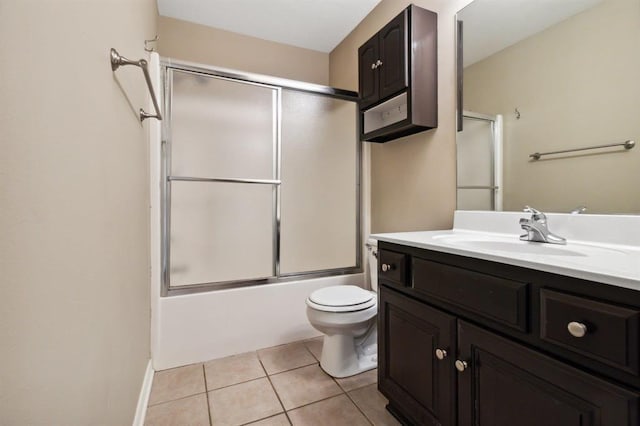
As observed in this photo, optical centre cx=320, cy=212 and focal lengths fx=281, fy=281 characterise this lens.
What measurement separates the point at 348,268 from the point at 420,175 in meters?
1.01

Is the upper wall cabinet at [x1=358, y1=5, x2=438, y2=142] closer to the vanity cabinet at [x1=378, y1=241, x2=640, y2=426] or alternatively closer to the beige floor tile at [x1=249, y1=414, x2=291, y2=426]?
the vanity cabinet at [x1=378, y1=241, x2=640, y2=426]

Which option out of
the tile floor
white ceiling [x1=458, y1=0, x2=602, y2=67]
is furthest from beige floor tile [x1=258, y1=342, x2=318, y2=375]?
white ceiling [x1=458, y1=0, x2=602, y2=67]

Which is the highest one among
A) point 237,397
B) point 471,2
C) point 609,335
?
point 471,2

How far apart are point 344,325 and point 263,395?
0.56 metres

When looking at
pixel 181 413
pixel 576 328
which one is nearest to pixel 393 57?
pixel 576 328

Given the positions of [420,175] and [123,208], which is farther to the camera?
[420,175]

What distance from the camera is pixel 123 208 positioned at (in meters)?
1.04

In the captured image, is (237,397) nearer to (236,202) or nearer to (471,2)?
(236,202)

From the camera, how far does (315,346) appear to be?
2.04m

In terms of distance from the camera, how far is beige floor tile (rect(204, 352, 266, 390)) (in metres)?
1.62

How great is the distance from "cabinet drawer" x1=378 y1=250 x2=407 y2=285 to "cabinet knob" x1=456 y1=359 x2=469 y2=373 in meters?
0.34

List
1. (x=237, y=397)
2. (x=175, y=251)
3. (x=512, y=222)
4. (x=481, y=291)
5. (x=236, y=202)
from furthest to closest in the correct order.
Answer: (x=236, y=202) < (x=175, y=251) < (x=237, y=397) < (x=512, y=222) < (x=481, y=291)

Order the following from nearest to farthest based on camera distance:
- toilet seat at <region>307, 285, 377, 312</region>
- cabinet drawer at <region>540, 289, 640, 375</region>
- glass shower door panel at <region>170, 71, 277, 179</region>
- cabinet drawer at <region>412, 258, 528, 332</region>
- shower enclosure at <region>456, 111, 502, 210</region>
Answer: cabinet drawer at <region>540, 289, 640, 375</region>, cabinet drawer at <region>412, 258, 528, 332</region>, shower enclosure at <region>456, 111, 502, 210</region>, toilet seat at <region>307, 285, 377, 312</region>, glass shower door panel at <region>170, 71, 277, 179</region>

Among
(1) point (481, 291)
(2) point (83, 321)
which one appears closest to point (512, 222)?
(1) point (481, 291)
